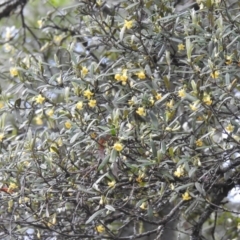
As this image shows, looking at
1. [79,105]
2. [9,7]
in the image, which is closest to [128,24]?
[79,105]

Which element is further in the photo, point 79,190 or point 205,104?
point 79,190

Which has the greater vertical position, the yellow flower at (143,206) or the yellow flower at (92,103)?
the yellow flower at (92,103)

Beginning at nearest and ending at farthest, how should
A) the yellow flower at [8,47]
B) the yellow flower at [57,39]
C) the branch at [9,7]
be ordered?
the yellow flower at [57,39] < the yellow flower at [8,47] < the branch at [9,7]

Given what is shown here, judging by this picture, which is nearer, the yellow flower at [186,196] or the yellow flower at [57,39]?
the yellow flower at [186,196]

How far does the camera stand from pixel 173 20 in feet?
5.34

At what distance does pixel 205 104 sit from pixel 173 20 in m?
0.33

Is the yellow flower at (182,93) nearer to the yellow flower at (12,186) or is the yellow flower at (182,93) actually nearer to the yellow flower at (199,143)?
the yellow flower at (199,143)

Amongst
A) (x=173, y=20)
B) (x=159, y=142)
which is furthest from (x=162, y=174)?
(x=173, y=20)

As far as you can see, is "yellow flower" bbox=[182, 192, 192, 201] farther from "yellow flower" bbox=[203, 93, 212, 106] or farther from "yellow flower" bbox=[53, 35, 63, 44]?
"yellow flower" bbox=[53, 35, 63, 44]

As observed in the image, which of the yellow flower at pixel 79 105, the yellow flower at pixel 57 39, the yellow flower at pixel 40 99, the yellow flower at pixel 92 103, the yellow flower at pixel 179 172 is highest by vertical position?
the yellow flower at pixel 40 99

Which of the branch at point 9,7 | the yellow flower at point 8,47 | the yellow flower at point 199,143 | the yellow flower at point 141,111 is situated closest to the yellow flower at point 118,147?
the yellow flower at point 141,111

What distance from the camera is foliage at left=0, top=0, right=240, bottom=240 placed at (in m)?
1.47

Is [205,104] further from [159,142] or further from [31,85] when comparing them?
[31,85]

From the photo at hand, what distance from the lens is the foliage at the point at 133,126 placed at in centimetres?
147
